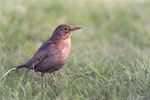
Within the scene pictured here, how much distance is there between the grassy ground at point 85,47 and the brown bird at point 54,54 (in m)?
0.13

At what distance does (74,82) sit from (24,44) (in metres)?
2.58

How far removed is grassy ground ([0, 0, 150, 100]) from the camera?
636 centimetres

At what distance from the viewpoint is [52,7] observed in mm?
12367

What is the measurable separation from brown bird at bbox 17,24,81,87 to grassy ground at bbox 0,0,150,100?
0.41ft

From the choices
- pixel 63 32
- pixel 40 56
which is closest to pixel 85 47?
pixel 63 32

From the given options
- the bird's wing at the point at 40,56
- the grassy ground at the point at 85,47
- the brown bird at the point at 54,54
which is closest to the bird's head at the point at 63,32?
the brown bird at the point at 54,54

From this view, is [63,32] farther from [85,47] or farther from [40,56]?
[85,47]

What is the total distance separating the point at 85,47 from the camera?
9812 millimetres

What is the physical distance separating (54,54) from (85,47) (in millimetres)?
2927

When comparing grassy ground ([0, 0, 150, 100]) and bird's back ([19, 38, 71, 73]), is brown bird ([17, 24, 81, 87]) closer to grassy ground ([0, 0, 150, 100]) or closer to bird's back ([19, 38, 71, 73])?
bird's back ([19, 38, 71, 73])

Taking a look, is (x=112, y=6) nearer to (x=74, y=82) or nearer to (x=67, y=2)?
(x=67, y=2)

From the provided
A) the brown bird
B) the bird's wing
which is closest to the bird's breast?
the brown bird

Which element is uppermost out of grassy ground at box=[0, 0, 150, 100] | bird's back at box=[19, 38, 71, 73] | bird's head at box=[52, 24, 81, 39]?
bird's head at box=[52, 24, 81, 39]

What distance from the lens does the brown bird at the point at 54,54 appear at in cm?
689
